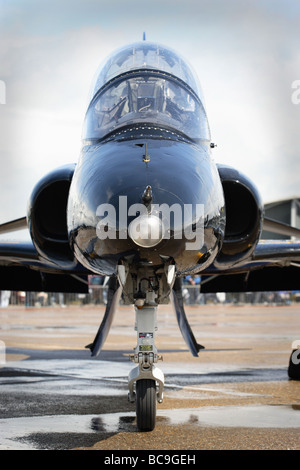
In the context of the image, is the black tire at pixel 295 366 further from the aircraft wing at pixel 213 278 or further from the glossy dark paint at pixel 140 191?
the glossy dark paint at pixel 140 191

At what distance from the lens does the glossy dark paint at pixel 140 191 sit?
193 inches

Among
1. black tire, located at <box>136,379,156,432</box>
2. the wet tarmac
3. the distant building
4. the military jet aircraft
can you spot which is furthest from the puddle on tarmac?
the distant building

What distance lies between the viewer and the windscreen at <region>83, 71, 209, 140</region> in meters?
6.36

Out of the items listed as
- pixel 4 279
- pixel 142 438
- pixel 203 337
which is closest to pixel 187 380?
pixel 4 279

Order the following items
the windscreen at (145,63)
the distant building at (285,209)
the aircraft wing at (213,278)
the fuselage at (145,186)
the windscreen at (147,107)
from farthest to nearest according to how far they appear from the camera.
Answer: the distant building at (285,209) < the aircraft wing at (213,278) < the windscreen at (145,63) < the windscreen at (147,107) < the fuselage at (145,186)

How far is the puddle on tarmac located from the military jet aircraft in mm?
491

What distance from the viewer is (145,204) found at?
470 cm

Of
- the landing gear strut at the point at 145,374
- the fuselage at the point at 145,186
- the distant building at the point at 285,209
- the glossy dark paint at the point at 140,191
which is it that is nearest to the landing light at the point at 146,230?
the fuselage at the point at 145,186

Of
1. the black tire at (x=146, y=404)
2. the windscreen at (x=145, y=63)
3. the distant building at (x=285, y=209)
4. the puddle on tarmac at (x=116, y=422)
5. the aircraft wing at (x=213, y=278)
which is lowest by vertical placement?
the puddle on tarmac at (x=116, y=422)

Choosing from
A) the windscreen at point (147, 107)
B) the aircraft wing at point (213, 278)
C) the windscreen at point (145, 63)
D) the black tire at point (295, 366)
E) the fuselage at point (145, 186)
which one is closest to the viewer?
the fuselage at point (145, 186)

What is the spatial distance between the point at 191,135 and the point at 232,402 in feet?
10.1

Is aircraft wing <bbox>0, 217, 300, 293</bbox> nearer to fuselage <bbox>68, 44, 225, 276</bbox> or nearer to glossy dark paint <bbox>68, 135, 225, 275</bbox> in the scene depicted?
fuselage <bbox>68, 44, 225, 276</bbox>

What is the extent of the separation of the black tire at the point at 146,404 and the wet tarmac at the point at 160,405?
10 centimetres

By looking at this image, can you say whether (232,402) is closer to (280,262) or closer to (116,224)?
(280,262)
